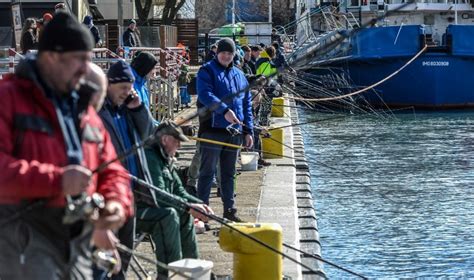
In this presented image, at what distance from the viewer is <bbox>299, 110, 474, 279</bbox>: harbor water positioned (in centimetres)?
1158

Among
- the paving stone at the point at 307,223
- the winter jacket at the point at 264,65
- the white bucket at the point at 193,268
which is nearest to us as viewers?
the white bucket at the point at 193,268

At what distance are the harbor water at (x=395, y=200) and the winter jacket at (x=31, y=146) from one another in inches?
249

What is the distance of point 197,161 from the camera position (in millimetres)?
11508

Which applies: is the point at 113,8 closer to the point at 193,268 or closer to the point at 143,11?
the point at 143,11

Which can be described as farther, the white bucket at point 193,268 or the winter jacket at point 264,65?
the winter jacket at point 264,65

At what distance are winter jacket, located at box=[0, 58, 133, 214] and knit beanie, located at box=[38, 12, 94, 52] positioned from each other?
139 mm

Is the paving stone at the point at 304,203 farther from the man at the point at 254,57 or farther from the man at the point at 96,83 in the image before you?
the man at the point at 96,83

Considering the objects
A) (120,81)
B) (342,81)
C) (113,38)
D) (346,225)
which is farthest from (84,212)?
(113,38)

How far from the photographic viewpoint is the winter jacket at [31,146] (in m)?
4.34

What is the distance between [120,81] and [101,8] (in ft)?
162

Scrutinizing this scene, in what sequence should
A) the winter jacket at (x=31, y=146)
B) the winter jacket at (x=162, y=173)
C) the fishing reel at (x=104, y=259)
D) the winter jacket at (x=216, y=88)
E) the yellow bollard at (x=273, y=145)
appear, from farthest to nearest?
the yellow bollard at (x=273, y=145)
the winter jacket at (x=216, y=88)
the winter jacket at (x=162, y=173)
the fishing reel at (x=104, y=259)
the winter jacket at (x=31, y=146)

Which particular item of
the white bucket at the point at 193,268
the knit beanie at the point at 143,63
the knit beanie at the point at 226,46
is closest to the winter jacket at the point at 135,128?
the white bucket at the point at 193,268

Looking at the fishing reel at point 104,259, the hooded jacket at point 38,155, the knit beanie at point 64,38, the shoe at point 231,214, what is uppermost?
the knit beanie at point 64,38

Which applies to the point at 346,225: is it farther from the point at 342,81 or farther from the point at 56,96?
the point at 342,81
